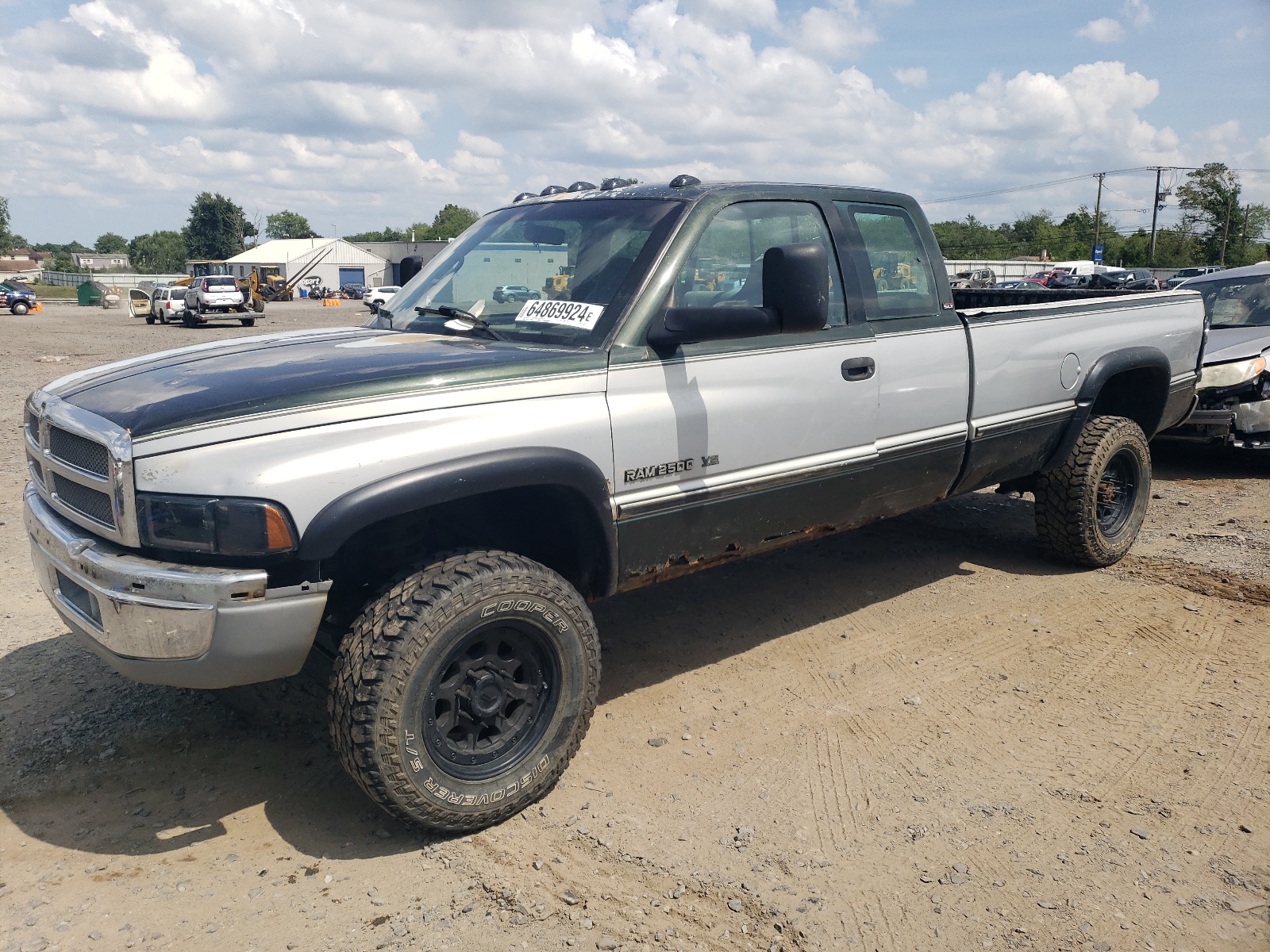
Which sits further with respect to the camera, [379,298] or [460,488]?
[379,298]

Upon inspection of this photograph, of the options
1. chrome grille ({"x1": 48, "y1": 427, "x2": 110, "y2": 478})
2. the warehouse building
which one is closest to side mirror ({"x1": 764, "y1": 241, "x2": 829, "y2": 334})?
chrome grille ({"x1": 48, "y1": 427, "x2": 110, "y2": 478})

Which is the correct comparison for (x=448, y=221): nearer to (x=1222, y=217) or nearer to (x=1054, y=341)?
(x=1222, y=217)

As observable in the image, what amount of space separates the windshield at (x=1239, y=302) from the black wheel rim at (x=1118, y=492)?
13.7ft

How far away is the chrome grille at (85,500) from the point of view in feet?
9.32

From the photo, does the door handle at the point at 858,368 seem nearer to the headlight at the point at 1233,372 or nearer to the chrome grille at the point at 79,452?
the chrome grille at the point at 79,452

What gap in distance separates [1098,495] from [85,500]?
508 centimetres

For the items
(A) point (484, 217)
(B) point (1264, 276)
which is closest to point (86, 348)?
(A) point (484, 217)

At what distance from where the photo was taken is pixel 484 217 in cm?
467

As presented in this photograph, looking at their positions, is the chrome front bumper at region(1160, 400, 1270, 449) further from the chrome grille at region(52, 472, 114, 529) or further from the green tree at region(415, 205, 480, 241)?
the green tree at region(415, 205, 480, 241)

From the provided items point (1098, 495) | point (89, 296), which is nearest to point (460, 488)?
point (1098, 495)

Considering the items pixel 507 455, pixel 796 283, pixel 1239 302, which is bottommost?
pixel 507 455

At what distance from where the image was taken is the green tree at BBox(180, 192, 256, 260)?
368 ft

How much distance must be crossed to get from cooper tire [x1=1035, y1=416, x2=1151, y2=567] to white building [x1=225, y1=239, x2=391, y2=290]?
267ft

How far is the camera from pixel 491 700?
318 cm
